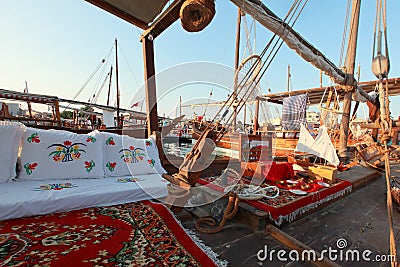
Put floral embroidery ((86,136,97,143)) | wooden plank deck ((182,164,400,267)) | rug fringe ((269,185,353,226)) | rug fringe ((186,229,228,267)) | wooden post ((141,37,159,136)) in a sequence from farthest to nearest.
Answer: wooden post ((141,37,159,136)) → floral embroidery ((86,136,97,143)) → rug fringe ((269,185,353,226)) → wooden plank deck ((182,164,400,267)) → rug fringe ((186,229,228,267))

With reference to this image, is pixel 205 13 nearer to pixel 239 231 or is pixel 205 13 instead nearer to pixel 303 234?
pixel 239 231

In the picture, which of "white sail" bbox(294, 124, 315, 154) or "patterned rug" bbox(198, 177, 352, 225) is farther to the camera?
"white sail" bbox(294, 124, 315, 154)

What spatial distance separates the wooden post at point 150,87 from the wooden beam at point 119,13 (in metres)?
0.28

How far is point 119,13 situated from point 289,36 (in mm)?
2415

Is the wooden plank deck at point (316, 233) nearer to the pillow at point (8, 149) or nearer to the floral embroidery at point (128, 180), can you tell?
the floral embroidery at point (128, 180)

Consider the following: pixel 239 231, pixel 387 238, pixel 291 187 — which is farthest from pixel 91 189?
pixel 387 238

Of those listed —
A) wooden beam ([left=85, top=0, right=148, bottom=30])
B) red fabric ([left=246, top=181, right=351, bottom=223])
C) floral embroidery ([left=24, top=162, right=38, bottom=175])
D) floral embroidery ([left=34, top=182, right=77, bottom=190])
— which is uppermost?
wooden beam ([left=85, top=0, right=148, bottom=30])

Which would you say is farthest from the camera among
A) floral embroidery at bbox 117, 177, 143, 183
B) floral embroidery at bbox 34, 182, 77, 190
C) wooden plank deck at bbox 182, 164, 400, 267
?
floral embroidery at bbox 117, 177, 143, 183

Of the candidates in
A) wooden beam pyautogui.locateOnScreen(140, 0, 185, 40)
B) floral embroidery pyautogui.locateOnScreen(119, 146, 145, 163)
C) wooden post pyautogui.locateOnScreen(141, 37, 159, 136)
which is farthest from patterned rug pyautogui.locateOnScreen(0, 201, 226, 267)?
wooden beam pyautogui.locateOnScreen(140, 0, 185, 40)

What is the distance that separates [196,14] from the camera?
1.33 m

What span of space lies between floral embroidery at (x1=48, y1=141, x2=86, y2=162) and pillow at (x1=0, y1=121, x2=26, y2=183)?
253 mm

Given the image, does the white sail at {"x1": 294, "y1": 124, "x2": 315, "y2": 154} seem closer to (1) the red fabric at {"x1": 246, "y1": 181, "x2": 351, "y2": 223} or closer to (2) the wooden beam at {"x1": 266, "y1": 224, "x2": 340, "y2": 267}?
(1) the red fabric at {"x1": 246, "y1": 181, "x2": 351, "y2": 223}

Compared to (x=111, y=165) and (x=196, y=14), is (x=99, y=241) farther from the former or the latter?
(x=196, y=14)

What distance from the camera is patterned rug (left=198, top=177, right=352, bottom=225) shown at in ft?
5.36
